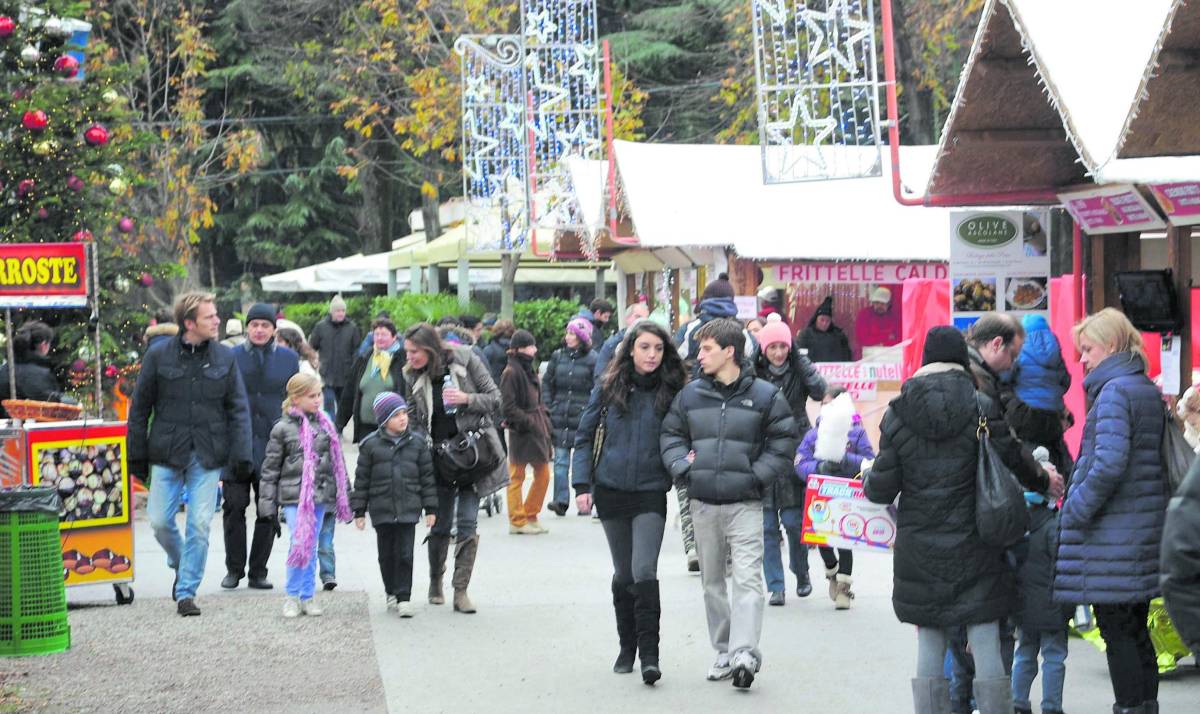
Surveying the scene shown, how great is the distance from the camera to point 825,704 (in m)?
7.43

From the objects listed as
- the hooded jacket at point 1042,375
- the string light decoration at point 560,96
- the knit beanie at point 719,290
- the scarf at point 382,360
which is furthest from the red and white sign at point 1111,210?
the string light decoration at point 560,96

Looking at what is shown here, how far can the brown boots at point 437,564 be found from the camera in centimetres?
1008

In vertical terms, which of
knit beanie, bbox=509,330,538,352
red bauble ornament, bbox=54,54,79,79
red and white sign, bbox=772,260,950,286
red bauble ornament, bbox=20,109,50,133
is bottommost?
knit beanie, bbox=509,330,538,352

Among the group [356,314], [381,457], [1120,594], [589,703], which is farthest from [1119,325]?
[356,314]

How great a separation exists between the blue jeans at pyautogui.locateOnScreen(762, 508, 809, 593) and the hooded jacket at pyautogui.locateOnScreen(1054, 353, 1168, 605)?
12.0 ft

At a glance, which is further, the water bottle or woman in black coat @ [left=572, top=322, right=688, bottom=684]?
A: the water bottle

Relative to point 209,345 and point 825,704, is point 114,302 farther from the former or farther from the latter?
point 825,704

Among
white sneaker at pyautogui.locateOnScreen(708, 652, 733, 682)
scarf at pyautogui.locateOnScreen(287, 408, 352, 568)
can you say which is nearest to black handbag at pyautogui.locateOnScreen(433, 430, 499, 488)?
scarf at pyautogui.locateOnScreen(287, 408, 352, 568)

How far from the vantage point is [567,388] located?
14.7 meters

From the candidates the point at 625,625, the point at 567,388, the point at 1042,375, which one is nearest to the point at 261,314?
the point at 567,388

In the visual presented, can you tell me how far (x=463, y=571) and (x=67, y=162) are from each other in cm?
642

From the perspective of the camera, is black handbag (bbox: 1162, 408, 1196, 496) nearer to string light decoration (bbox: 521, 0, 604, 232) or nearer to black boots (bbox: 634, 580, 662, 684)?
black boots (bbox: 634, 580, 662, 684)

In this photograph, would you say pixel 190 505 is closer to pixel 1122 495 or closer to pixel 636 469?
pixel 636 469

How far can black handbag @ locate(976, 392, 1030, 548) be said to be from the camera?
19.9 feet
